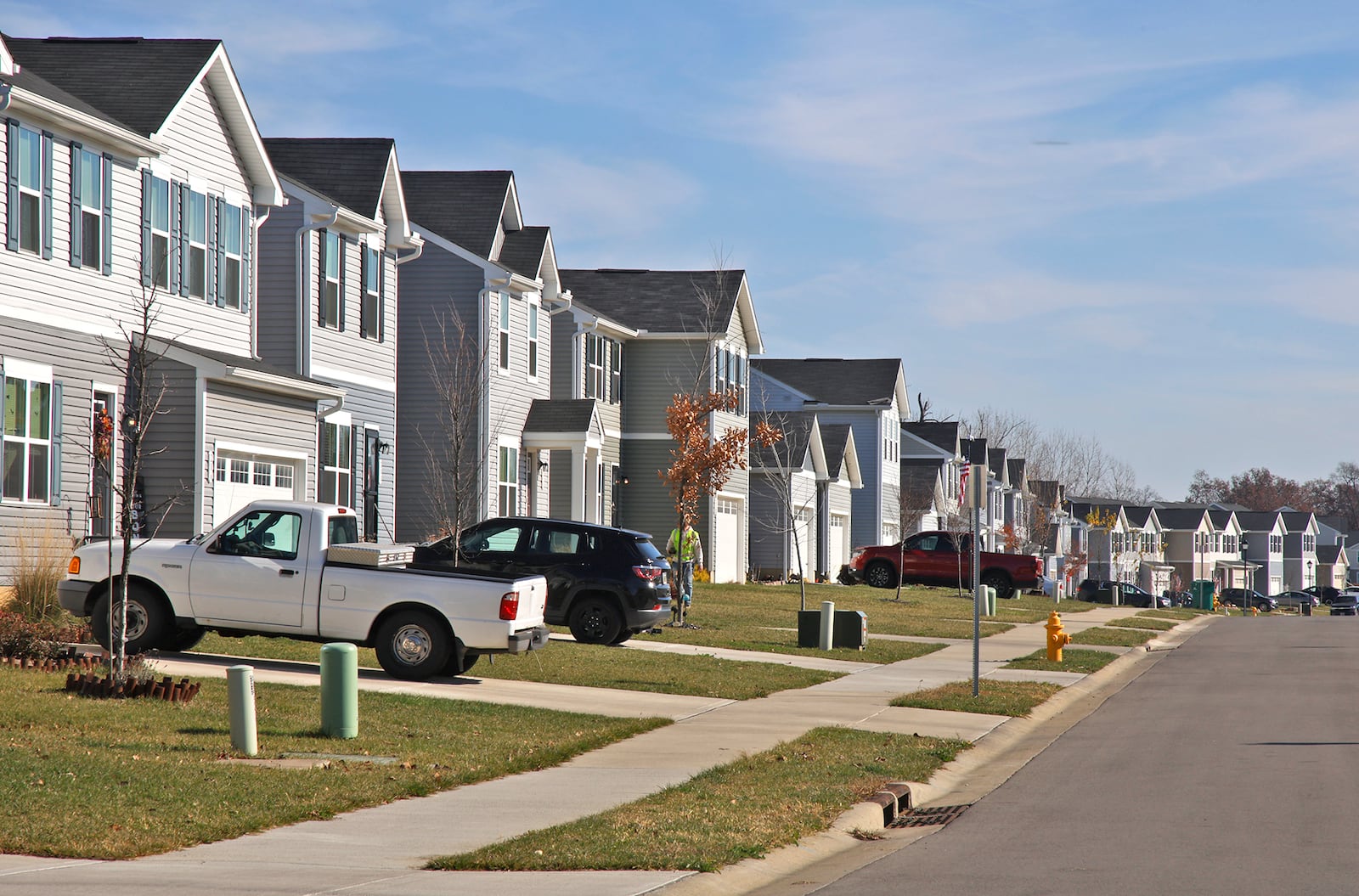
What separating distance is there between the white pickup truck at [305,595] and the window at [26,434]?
10.1 feet

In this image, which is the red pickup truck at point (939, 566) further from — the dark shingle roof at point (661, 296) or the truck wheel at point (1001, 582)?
the dark shingle roof at point (661, 296)

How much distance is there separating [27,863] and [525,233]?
29.8 m

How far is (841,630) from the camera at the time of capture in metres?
26.2

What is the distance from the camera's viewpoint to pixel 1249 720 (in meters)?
17.7

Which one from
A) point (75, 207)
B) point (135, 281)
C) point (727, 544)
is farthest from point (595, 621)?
point (727, 544)

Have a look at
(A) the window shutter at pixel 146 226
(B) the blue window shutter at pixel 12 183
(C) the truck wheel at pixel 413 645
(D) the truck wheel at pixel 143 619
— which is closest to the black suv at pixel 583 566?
(C) the truck wheel at pixel 413 645

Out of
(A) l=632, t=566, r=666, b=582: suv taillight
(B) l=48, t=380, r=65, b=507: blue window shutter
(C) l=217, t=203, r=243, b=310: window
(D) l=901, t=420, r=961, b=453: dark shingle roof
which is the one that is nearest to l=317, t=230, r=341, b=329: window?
(C) l=217, t=203, r=243, b=310: window

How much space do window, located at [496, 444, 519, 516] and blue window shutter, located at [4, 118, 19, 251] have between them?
15938 millimetres

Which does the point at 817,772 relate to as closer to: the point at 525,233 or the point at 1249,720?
the point at 1249,720

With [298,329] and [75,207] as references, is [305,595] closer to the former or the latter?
[75,207]

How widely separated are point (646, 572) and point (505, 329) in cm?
1383

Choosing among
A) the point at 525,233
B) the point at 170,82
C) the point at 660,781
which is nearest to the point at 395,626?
the point at 660,781

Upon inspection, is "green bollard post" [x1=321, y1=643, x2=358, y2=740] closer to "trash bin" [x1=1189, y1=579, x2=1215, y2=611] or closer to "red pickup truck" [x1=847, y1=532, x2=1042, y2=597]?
"red pickup truck" [x1=847, y1=532, x2=1042, y2=597]

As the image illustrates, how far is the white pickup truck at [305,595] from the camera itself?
17.2 m
